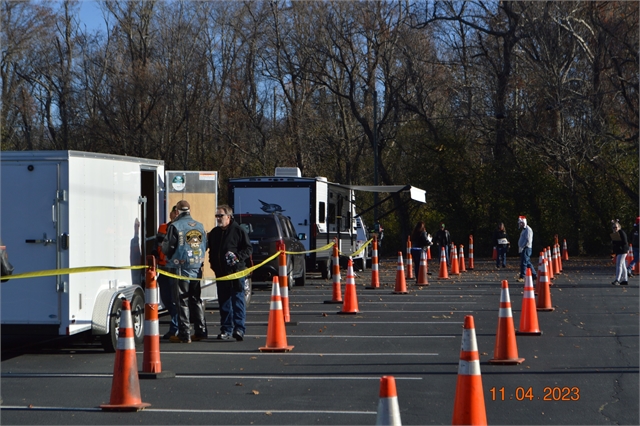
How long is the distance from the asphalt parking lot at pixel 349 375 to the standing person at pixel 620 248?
18.9ft

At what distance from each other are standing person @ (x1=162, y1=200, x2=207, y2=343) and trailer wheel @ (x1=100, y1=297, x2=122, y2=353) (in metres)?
1.01

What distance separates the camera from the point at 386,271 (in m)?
31.9

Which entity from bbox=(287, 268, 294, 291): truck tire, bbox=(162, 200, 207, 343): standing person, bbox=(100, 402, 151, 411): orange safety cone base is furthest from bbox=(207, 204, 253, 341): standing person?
bbox=(287, 268, 294, 291): truck tire

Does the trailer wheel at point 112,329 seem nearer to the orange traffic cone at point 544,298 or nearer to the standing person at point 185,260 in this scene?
the standing person at point 185,260

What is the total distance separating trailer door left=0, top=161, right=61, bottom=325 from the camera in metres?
10.6

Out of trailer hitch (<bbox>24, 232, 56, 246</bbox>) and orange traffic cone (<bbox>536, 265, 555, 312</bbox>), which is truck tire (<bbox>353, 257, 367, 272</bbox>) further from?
trailer hitch (<bbox>24, 232, 56, 246</bbox>)

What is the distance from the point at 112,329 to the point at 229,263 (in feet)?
6.13

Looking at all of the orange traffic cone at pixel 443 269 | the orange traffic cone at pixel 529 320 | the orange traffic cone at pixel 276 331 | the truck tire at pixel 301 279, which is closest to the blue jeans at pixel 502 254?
the orange traffic cone at pixel 443 269

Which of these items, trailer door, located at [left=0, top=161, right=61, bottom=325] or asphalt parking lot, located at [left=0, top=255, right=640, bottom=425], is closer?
asphalt parking lot, located at [left=0, top=255, right=640, bottom=425]

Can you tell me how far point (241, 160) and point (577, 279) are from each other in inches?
981

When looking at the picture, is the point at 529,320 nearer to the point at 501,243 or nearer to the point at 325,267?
the point at 325,267

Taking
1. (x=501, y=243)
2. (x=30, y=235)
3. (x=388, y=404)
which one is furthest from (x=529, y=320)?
(x=501, y=243)

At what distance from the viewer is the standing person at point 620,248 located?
21797 millimetres

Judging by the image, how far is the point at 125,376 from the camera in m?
8.00
